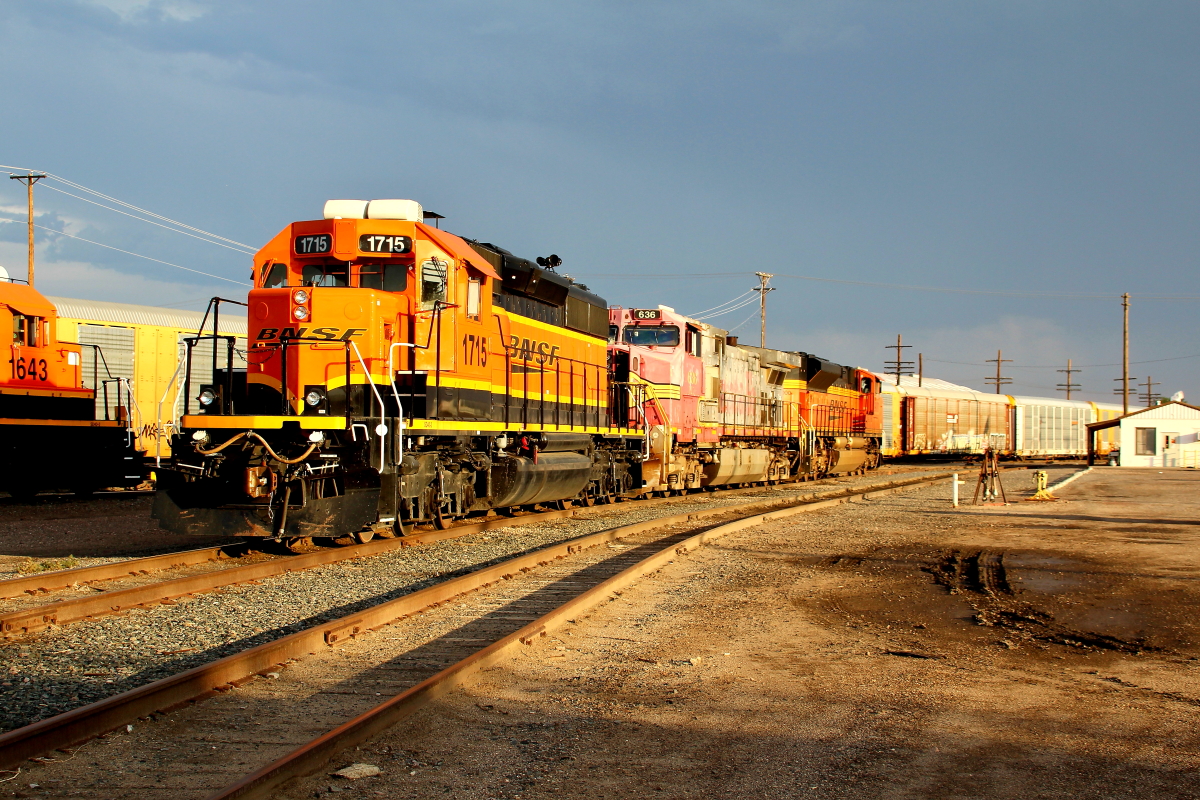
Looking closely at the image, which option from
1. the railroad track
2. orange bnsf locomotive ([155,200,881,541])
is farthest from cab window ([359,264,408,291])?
the railroad track

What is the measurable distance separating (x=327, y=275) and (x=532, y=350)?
3.67 meters

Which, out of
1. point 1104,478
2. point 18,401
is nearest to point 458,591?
point 18,401

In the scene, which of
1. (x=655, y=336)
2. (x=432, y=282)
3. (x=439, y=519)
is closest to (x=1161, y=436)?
(x=655, y=336)

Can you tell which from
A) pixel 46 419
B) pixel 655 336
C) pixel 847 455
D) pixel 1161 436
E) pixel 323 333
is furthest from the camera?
pixel 1161 436

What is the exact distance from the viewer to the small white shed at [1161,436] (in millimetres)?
41000

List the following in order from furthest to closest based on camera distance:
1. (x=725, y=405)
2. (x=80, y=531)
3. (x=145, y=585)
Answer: (x=725, y=405)
(x=80, y=531)
(x=145, y=585)

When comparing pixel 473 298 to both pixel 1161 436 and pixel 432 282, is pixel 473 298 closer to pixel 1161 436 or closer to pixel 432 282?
pixel 432 282

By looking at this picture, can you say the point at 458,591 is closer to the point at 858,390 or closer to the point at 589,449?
the point at 589,449

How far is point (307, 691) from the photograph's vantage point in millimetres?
4910

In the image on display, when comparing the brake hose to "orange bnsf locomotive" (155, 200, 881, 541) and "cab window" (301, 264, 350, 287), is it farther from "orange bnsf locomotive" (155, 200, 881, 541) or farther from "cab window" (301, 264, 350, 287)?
"cab window" (301, 264, 350, 287)

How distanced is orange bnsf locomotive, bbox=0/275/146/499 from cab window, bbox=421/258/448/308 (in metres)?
7.83

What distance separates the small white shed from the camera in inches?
1614

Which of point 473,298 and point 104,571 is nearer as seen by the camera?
point 104,571

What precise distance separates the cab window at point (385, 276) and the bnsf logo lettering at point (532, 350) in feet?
6.73
